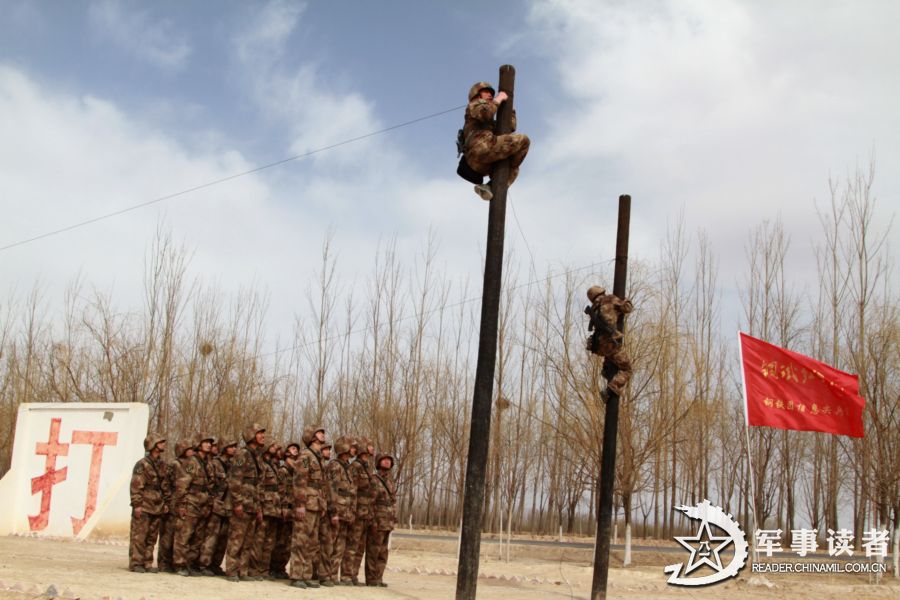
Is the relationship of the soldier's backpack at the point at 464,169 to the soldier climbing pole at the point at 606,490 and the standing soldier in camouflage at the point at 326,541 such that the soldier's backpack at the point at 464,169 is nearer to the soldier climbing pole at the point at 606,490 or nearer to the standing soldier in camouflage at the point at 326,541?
the soldier climbing pole at the point at 606,490

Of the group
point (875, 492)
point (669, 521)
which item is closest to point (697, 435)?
point (669, 521)

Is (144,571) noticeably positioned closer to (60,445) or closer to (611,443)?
(611,443)

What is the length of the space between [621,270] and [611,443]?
2.16 meters

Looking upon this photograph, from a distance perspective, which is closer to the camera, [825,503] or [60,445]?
[60,445]

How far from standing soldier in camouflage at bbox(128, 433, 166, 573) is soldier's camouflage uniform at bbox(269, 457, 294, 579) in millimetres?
1512

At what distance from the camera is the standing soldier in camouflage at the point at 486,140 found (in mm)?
7699

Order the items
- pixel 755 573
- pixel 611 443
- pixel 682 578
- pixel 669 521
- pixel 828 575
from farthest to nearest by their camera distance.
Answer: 1. pixel 669 521
2. pixel 828 575
3. pixel 755 573
4. pixel 682 578
5. pixel 611 443

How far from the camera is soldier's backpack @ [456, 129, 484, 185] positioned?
802 cm

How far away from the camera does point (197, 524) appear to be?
1086 centimetres

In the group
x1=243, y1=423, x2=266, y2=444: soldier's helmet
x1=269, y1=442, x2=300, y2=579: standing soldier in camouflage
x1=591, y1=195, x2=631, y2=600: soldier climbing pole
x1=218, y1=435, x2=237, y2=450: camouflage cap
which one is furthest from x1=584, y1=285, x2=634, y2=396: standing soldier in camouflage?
x1=218, y1=435, x2=237, y2=450: camouflage cap

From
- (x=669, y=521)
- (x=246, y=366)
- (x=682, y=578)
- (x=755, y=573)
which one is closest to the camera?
(x=682, y=578)

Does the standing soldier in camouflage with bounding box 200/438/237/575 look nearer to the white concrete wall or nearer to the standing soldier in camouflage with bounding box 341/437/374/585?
the standing soldier in camouflage with bounding box 341/437/374/585

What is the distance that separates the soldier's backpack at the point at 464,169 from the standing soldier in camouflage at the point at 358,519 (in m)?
4.52

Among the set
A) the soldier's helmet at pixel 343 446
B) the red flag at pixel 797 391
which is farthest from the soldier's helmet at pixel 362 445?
the red flag at pixel 797 391
